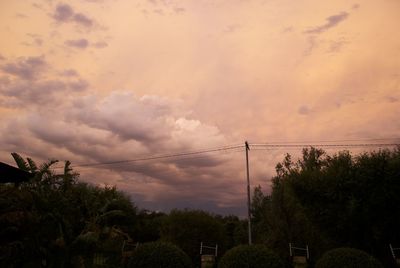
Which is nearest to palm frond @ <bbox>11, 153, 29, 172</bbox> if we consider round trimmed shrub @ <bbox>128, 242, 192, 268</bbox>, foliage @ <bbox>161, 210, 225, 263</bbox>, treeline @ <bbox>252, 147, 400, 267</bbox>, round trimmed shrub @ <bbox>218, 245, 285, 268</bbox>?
round trimmed shrub @ <bbox>128, 242, 192, 268</bbox>

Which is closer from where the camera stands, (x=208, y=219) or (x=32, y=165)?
(x=32, y=165)

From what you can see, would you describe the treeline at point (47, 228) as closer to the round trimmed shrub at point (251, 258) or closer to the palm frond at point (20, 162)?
the palm frond at point (20, 162)

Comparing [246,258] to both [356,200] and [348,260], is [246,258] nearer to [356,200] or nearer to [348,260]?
[348,260]

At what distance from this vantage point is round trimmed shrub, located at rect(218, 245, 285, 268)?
1933 centimetres

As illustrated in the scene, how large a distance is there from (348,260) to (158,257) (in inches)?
342

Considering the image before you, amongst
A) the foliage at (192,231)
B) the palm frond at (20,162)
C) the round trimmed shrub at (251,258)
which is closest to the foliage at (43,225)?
the palm frond at (20,162)

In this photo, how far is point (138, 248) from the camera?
68.4 feet

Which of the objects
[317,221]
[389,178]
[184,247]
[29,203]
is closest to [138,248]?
[29,203]

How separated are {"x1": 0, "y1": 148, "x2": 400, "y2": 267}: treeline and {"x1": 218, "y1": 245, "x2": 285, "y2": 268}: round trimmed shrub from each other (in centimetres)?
486

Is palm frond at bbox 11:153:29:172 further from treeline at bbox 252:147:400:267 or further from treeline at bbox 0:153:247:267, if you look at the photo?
treeline at bbox 252:147:400:267

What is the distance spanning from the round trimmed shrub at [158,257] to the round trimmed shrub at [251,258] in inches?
79.4

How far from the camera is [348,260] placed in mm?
18641

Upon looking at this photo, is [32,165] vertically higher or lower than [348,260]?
higher

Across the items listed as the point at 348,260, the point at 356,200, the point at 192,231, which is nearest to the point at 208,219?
the point at 192,231
